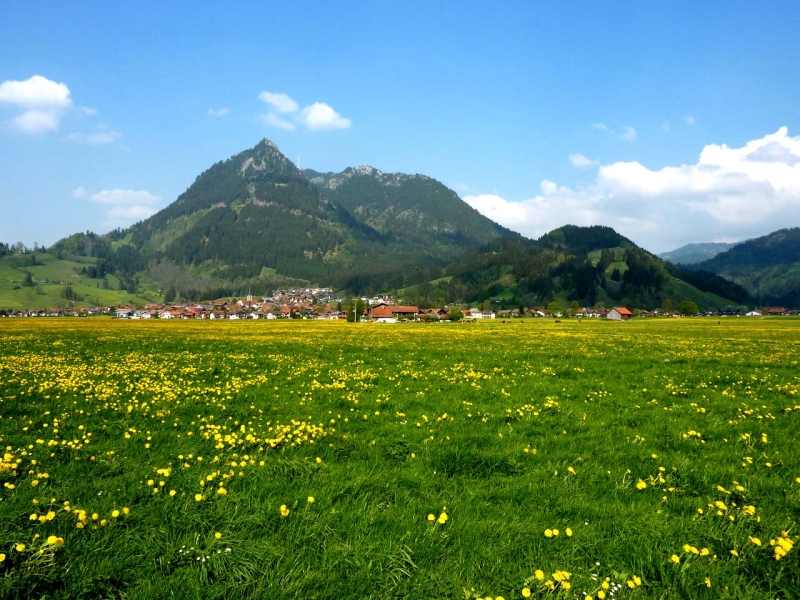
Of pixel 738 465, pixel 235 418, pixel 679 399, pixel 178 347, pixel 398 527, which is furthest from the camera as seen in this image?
pixel 178 347

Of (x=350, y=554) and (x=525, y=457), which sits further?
(x=525, y=457)

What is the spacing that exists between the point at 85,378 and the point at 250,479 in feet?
38.9

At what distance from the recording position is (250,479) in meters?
6.66

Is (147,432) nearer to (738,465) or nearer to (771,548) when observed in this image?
(771,548)

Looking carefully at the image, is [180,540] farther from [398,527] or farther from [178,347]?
[178,347]

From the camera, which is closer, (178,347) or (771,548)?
(771,548)

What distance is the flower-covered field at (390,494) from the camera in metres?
4.42

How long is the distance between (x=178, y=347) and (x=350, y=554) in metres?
28.1

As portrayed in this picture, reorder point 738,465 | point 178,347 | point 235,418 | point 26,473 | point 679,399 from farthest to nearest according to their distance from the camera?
1. point 178,347
2. point 679,399
3. point 235,418
4. point 738,465
5. point 26,473

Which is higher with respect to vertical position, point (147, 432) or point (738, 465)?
point (147, 432)

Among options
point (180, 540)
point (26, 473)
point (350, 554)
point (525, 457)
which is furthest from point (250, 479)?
point (525, 457)

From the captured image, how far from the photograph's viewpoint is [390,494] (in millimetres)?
6465

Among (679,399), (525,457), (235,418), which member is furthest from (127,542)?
(679,399)

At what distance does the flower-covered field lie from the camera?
442 centimetres
